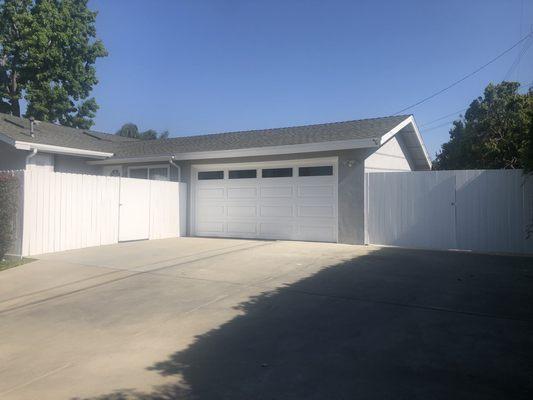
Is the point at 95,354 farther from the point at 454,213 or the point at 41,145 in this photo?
the point at 41,145

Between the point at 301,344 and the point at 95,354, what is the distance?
88.9 inches

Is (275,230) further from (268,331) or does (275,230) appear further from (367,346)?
(367,346)

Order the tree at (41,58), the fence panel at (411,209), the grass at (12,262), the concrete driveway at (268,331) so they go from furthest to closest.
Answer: the tree at (41,58)
the fence panel at (411,209)
the grass at (12,262)
the concrete driveway at (268,331)

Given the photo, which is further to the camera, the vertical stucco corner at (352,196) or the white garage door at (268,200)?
the white garage door at (268,200)

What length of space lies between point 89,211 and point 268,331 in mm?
8955

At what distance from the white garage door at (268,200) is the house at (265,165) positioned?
0.11 feet

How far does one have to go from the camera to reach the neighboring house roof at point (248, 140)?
12961mm

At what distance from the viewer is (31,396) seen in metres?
3.67

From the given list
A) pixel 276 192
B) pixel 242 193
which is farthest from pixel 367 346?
pixel 242 193

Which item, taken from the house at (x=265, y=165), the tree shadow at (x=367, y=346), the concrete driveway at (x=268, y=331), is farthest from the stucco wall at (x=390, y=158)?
the tree shadow at (x=367, y=346)

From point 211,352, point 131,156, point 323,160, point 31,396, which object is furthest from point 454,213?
point 131,156

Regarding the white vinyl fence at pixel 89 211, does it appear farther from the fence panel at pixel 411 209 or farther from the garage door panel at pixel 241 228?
the fence panel at pixel 411 209

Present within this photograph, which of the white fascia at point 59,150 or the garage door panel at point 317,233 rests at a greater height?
the white fascia at point 59,150

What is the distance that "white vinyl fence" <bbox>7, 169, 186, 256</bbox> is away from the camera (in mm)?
10711
